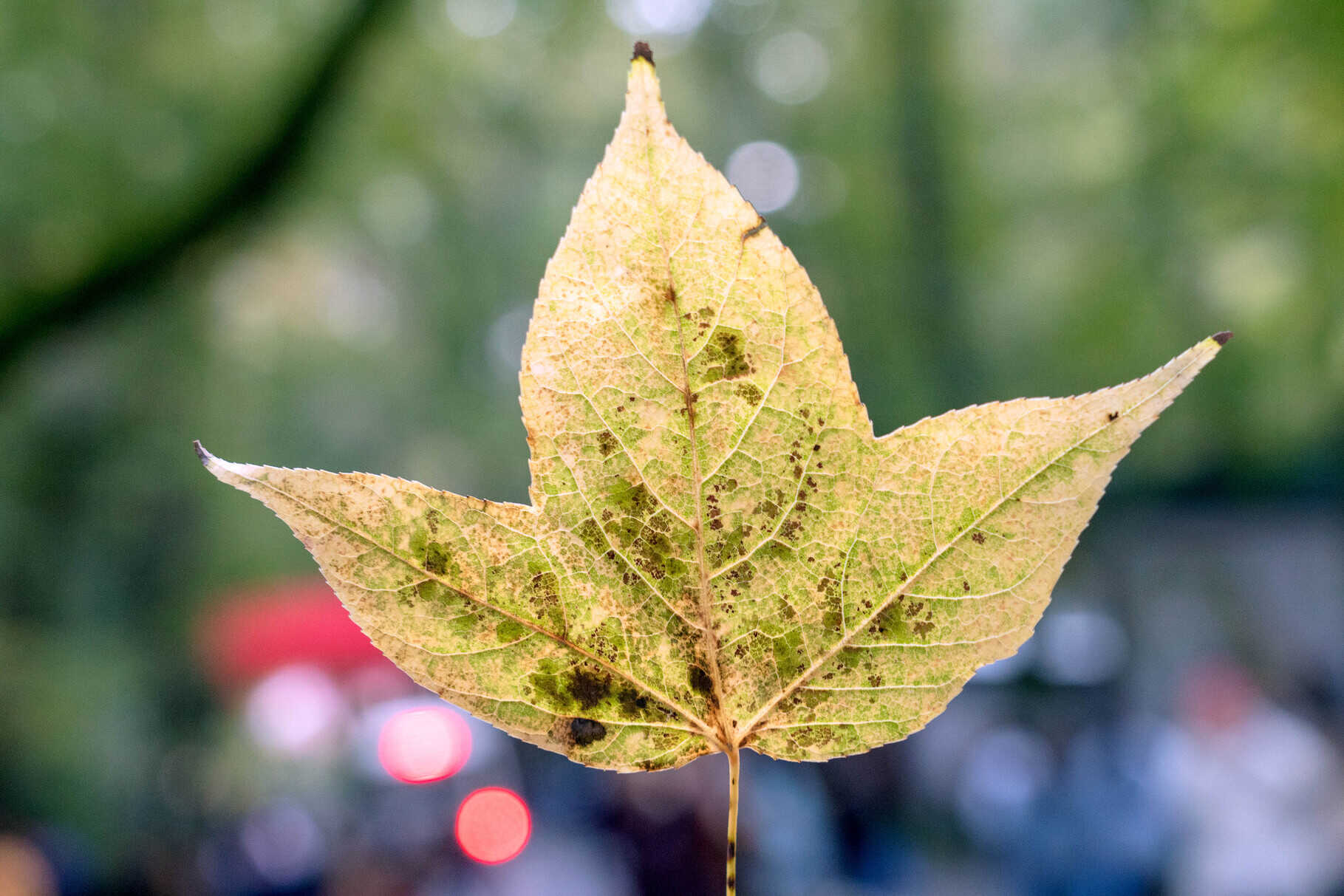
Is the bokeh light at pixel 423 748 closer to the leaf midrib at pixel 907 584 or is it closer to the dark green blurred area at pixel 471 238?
the dark green blurred area at pixel 471 238

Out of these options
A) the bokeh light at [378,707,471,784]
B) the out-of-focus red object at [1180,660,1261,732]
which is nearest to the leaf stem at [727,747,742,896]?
the out-of-focus red object at [1180,660,1261,732]

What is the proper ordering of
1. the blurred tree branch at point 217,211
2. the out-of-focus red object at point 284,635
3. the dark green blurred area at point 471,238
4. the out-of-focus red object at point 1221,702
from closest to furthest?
1. the blurred tree branch at point 217,211
2. the dark green blurred area at point 471,238
3. the out-of-focus red object at point 1221,702
4. the out-of-focus red object at point 284,635

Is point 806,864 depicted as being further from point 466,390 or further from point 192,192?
point 192,192

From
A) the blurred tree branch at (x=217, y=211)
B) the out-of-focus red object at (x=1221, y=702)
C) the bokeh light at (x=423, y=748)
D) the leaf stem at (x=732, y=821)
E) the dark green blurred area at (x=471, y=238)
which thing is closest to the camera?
the leaf stem at (x=732, y=821)

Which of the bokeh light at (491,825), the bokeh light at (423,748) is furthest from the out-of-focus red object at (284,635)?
the bokeh light at (491,825)

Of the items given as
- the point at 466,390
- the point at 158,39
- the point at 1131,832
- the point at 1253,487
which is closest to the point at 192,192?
the point at 158,39

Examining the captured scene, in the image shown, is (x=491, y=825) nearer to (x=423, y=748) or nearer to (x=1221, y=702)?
(x=423, y=748)

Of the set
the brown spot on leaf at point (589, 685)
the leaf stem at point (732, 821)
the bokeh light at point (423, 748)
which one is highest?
the bokeh light at point (423, 748)
